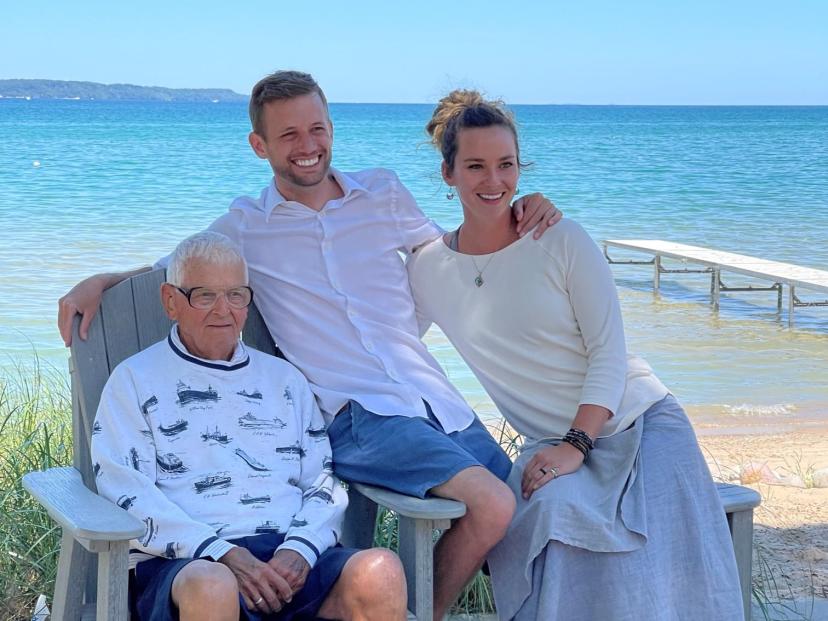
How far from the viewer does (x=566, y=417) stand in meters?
3.02

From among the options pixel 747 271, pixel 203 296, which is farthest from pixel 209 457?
pixel 747 271

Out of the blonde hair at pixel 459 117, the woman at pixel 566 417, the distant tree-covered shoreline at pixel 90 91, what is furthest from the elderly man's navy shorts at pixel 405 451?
the distant tree-covered shoreline at pixel 90 91

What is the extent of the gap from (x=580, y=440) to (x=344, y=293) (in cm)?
79

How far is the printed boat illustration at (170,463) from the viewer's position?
2.63m

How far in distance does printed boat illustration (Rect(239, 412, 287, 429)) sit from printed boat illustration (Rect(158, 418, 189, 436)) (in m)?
0.14

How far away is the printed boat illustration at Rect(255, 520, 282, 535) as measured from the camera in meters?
2.62

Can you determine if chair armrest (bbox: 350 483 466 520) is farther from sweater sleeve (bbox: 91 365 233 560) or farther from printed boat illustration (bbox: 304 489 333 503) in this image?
sweater sleeve (bbox: 91 365 233 560)

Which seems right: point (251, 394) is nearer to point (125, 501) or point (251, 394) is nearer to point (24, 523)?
point (125, 501)

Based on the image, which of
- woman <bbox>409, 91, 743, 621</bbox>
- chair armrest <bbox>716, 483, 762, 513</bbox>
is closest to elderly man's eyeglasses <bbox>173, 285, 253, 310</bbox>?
woman <bbox>409, 91, 743, 621</bbox>

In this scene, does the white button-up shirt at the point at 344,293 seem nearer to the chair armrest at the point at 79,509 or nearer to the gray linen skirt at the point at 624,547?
the gray linen skirt at the point at 624,547

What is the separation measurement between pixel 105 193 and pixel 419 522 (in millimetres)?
19857

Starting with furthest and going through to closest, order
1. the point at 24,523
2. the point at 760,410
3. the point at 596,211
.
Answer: the point at 596,211 → the point at 760,410 → the point at 24,523

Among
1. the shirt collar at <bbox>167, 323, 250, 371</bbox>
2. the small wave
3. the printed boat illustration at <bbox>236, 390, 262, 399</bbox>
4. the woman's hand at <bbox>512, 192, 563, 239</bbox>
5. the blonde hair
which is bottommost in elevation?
the small wave

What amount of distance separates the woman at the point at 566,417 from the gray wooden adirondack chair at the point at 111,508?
0.95ft
